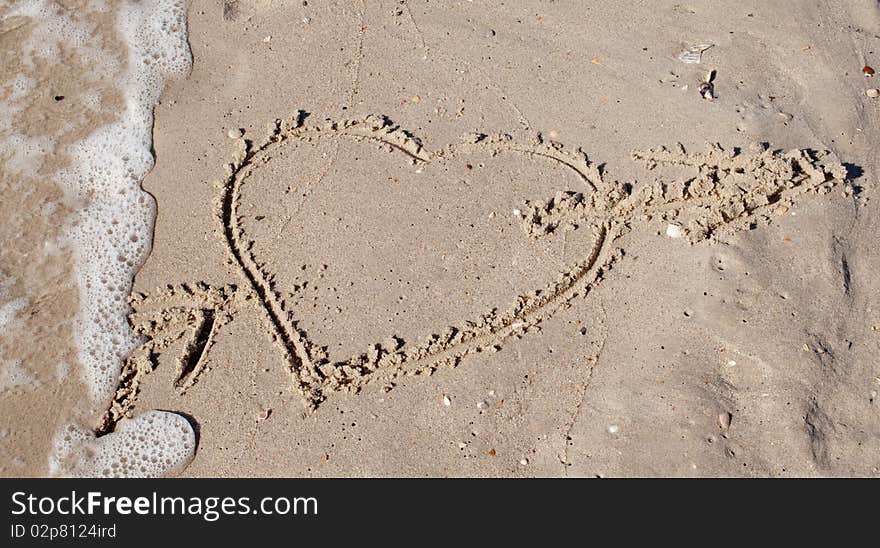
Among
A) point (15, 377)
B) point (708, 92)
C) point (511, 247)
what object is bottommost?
point (15, 377)

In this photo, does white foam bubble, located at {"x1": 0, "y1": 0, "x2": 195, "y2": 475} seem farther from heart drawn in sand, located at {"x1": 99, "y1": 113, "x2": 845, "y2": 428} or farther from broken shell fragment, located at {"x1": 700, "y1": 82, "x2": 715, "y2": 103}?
broken shell fragment, located at {"x1": 700, "y1": 82, "x2": 715, "y2": 103}

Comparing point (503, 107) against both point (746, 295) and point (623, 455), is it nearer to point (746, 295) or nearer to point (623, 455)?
point (746, 295)

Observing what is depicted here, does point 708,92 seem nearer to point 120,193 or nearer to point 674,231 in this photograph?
point 674,231

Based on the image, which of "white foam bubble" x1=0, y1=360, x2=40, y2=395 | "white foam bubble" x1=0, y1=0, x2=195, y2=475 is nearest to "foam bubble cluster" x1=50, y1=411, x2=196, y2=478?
"white foam bubble" x1=0, y1=0, x2=195, y2=475

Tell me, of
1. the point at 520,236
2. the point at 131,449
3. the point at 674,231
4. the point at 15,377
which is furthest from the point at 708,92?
the point at 15,377

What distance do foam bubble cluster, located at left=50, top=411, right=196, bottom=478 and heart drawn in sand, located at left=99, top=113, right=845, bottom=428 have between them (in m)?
0.12

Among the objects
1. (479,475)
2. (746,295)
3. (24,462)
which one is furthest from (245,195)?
(746,295)

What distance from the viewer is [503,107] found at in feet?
13.3

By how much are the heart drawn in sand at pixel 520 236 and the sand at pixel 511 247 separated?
0.04 feet

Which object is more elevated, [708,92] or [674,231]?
[708,92]

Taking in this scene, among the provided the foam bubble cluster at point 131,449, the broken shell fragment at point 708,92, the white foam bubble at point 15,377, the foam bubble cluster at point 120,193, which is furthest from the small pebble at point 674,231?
the white foam bubble at point 15,377

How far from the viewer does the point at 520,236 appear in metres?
3.66

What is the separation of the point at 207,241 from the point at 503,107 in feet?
5.92

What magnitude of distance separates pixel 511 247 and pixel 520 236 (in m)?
0.08
